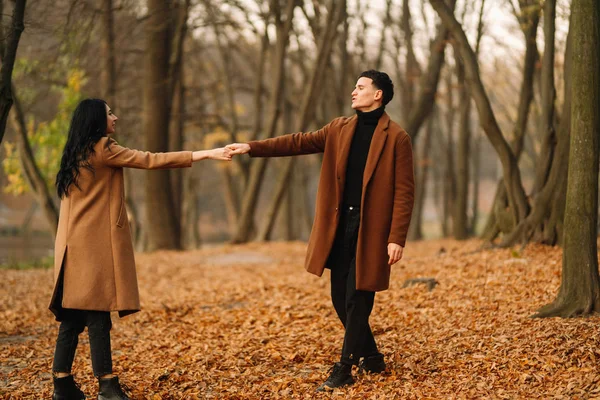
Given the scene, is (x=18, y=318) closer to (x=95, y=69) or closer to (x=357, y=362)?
(x=357, y=362)

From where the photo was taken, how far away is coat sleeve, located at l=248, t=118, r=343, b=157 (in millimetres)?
5535

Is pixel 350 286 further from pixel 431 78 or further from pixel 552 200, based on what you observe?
pixel 431 78

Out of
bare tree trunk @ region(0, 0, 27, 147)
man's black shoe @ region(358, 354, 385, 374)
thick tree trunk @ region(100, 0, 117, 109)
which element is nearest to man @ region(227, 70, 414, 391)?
man's black shoe @ region(358, 354, 385, 374)

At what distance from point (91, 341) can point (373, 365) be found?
207 centimetres

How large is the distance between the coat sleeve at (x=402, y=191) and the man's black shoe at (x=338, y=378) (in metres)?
0.98

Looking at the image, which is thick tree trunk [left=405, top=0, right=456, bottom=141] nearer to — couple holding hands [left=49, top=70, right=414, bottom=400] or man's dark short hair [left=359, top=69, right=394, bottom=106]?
man's dark short hair [left=359, top=69, right=394, bottom=106]

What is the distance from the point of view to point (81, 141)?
4980mm

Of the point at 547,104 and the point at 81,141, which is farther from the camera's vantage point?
the point at 547,104

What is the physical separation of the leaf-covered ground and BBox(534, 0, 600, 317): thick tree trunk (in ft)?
0.91

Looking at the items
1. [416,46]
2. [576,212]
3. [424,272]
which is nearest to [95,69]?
[416,46]

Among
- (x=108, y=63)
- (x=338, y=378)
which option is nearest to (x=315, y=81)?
(x=108, y=63)

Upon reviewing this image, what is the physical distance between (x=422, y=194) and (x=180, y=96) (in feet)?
31.5

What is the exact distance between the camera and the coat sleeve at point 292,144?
5535 millimetres

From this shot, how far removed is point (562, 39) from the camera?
18641mm
